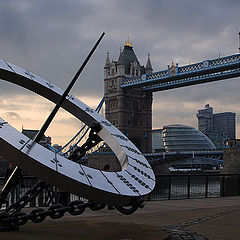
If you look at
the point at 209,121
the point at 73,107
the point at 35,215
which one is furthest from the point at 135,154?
the point at 209,121

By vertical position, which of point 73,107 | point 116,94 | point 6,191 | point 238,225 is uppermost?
point 116,94

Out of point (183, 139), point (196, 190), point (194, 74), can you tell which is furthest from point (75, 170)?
point (183, 139)

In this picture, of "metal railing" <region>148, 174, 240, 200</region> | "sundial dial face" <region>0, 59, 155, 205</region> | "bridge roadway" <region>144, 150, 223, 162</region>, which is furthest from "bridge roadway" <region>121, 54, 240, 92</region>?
"sundial dial face" <region>0, 59, 155, 205</region>

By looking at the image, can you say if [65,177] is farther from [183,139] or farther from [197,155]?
[183,139]

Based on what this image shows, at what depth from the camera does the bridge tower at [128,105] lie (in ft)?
208

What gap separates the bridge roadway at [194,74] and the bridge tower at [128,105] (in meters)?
3.73

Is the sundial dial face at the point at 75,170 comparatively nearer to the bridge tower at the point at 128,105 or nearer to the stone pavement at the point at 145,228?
the stone pavement at the point at 145,228

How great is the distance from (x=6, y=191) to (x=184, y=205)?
4.79 m

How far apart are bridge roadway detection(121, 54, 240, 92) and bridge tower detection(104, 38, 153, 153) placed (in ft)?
12.2

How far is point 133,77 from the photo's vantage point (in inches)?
2511

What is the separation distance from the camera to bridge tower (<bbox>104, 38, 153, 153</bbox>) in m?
63.4

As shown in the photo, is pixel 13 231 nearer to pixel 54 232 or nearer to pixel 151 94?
pixel 54 232

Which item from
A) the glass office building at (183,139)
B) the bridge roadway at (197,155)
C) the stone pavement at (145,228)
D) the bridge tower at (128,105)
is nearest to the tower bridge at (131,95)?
the bridge tower at (128,105)

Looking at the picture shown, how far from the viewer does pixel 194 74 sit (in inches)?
1959
